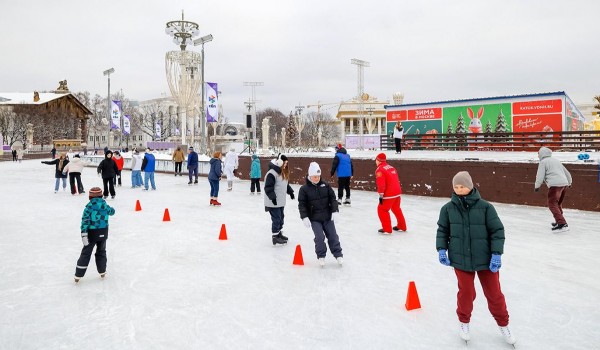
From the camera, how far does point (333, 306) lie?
4504 millimetres

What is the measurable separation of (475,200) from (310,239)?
4.62 meters

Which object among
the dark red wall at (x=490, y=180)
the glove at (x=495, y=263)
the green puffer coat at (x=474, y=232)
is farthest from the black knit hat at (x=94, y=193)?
the dark red wall at (x=490, y=180)

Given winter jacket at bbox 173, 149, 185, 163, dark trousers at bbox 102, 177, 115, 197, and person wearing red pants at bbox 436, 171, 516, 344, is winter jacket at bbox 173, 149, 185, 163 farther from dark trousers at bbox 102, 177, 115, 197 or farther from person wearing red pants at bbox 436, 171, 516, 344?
person wearing red pants at bbox 436, 171, 516, 344

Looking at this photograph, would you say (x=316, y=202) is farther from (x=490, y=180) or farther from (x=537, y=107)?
(x=537, y=107)

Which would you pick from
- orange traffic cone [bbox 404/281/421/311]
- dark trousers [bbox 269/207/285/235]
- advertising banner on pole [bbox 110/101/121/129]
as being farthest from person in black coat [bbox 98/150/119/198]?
advertising banner on pole [bbox 110/101/121/129]

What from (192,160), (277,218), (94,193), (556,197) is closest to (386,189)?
(277,218)

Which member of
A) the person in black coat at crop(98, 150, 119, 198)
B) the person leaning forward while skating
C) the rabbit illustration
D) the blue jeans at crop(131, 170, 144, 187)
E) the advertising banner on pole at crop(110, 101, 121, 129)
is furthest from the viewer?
the advertising banner on pole at crop(110, 101, 121, 129)

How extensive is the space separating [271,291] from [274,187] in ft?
8.29

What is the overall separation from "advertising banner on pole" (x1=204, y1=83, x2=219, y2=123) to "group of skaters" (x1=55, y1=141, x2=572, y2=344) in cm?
1770

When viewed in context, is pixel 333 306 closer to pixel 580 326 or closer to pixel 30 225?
pixel 580 326

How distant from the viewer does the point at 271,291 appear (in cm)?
499

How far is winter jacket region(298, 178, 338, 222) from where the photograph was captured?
588 cm

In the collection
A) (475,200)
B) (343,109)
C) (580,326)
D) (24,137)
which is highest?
(343,109)

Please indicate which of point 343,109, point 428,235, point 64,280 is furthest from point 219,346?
point 343,109
